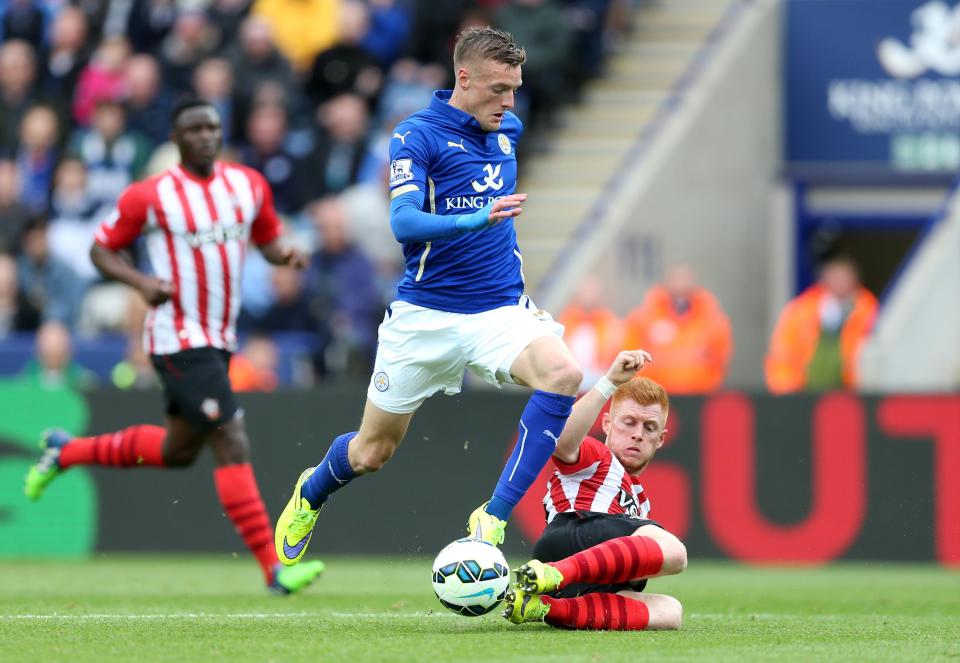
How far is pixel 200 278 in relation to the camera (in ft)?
29.6

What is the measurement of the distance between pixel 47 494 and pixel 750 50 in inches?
336

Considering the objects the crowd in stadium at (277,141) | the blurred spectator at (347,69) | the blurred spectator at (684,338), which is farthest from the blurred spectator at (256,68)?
the blurred spectator at (684,338)

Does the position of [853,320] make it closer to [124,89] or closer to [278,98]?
[278,98]

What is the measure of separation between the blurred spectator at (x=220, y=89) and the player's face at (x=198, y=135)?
6.21 metres

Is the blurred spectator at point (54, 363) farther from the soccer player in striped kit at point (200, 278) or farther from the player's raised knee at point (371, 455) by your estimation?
the player's raised knee at point (371, 455)

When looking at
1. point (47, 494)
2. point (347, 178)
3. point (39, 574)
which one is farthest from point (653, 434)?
point (347, 178)

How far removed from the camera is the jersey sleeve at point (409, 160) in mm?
6859

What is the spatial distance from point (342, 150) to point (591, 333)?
2.64m

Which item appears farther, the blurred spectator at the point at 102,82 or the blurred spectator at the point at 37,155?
the blurred spectator at the point at 102,82

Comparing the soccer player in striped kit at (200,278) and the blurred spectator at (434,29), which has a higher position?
the blurred spectator at (434,29)

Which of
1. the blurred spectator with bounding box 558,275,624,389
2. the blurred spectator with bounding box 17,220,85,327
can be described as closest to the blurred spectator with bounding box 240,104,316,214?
the blurred spectator with bounding box 17,220,85,327

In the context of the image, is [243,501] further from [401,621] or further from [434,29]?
[434,29]

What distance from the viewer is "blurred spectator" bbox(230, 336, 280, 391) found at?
1304 cm

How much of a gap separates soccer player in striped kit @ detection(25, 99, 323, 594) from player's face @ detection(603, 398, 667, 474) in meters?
2.59
